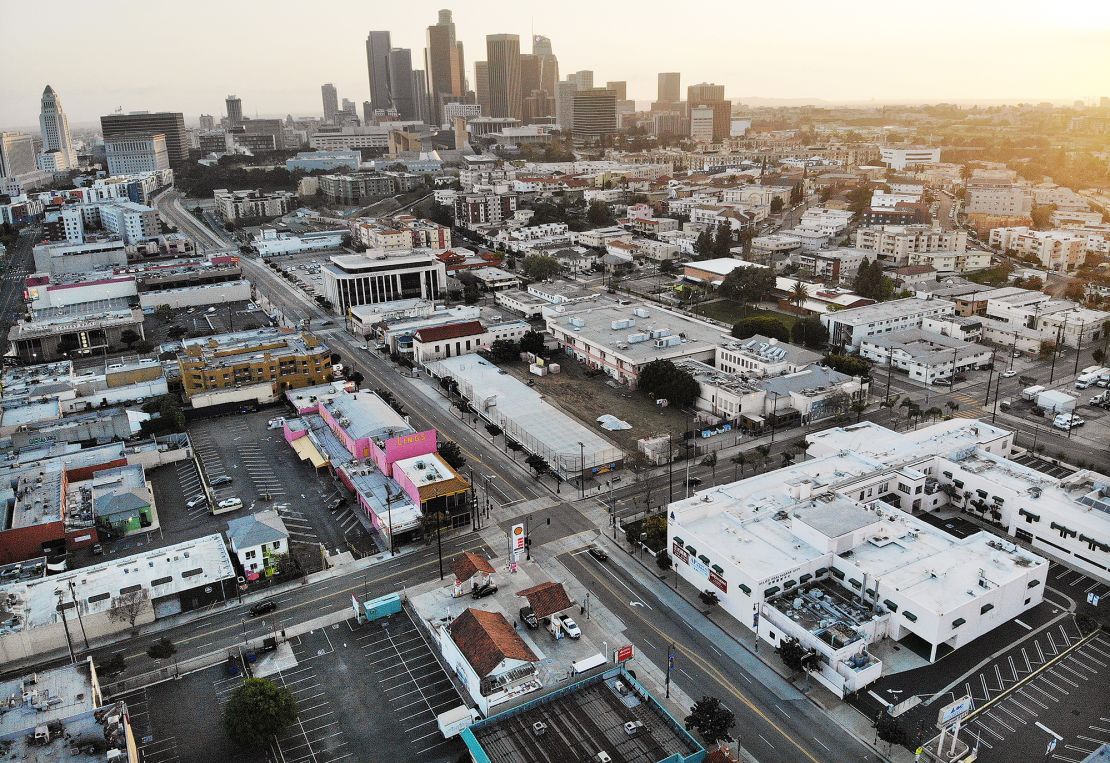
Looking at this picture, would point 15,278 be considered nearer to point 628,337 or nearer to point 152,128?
point 628,337

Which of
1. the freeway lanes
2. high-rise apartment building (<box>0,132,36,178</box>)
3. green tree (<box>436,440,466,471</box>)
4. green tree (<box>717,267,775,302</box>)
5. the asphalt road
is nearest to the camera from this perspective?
the freeway lanes

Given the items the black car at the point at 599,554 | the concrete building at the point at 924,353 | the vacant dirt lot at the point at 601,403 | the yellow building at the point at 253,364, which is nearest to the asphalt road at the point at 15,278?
the yellow building at the point at 253,364

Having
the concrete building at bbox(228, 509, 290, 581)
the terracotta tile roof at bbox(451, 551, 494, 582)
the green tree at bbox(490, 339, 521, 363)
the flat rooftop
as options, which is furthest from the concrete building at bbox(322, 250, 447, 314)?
the flat rooftop

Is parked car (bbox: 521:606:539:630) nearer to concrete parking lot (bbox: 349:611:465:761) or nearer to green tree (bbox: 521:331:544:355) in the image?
concrete parking lot (bbox: 349:611:465:761)

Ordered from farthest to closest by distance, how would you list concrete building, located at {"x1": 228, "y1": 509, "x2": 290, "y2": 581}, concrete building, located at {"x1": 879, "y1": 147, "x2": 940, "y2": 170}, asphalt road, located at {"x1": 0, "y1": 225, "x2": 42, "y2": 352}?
concrete building, located at {"x1": 879, "y1": 147, "x2": 940, "y2": 170} → asphalt road, located at {"x1": 0, "y1": 225, "x2": 42, "y2": 352} → concrete building, located at {"x1": 228, "y1": 509, "x2": 290, "y2": 581}

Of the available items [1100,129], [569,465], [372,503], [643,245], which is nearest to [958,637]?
[569,465]

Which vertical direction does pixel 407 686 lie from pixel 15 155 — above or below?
below

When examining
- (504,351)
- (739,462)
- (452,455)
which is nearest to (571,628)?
(452,455)
